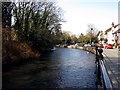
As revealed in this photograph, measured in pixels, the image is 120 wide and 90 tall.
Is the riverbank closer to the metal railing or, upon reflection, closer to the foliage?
the foliage

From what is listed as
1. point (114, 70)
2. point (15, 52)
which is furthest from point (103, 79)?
point (15, 52)

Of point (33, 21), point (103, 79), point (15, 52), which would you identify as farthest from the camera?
point (33, 21)

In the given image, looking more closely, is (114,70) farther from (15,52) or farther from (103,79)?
(15,52)

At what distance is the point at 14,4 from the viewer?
3731cm

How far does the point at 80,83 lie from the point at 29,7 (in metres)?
26.9

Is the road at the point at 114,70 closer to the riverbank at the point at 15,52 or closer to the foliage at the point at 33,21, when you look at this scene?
the riverbank at the point at 15,52

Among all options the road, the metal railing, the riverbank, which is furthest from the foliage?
the metal railing

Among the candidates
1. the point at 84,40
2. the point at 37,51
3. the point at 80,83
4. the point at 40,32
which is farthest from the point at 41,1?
the point at 84,40

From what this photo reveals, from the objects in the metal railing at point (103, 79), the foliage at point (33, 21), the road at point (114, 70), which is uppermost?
the foliage at point (33, 21)

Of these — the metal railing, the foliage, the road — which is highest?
the foliage

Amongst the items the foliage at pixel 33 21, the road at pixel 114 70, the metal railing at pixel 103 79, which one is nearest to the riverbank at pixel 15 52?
the foliage at pixel 33 21

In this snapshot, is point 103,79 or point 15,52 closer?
point 103,79

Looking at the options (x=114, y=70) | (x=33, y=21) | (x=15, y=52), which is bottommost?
(x=114, y=70)

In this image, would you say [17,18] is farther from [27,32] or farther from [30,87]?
[30,87]
